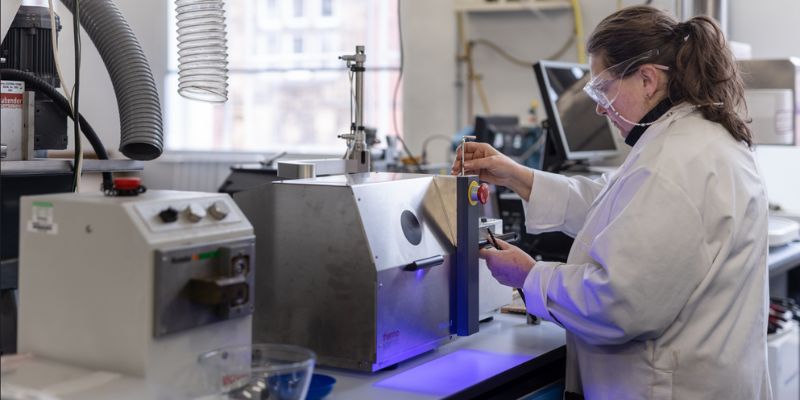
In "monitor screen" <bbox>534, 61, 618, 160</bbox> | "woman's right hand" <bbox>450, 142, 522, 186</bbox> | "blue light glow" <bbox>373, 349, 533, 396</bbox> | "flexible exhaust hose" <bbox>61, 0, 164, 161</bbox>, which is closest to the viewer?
"blue light glow" <bbox>373, 349, 533, 396</bbox>

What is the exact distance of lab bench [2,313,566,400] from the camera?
3.93 feet

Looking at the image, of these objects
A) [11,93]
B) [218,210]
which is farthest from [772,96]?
[11,93]

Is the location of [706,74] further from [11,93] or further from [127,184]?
[11,93]

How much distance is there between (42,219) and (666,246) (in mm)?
1019

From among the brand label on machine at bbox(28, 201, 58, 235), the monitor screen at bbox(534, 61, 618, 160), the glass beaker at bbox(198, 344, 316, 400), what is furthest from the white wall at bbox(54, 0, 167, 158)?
the monitor screen at bbox(534, 61, 618, 160)

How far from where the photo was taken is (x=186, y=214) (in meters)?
1.25

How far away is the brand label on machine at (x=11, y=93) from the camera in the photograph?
154 cm

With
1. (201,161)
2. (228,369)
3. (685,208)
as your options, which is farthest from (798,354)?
(201,161)

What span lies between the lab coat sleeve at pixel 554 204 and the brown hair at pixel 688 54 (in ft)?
1.38

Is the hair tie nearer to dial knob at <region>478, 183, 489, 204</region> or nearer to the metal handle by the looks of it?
dial knob at <region>478, 183, 489, 204</region>

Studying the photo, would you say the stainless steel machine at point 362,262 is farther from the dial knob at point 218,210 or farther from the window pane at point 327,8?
the window pane at point 327,8

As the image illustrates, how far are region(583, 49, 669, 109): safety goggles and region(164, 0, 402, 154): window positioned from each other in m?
3.44

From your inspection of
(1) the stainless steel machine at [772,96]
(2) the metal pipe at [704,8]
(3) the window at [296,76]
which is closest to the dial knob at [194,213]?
(1) the stainless steel machine at [772,96]

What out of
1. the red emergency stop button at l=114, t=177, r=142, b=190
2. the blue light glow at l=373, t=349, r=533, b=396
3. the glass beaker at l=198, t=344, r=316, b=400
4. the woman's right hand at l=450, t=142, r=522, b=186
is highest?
the woman's right hand at l=450, t=142, r=522, b=186
